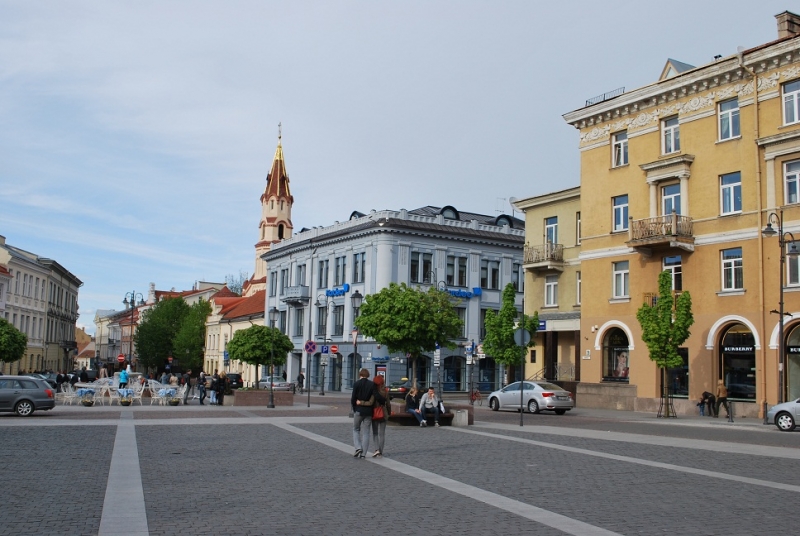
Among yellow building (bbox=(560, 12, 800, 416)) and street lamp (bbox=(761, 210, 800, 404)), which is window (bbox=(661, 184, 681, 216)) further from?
street lamp (bbox=(761, 210, 800, 404))

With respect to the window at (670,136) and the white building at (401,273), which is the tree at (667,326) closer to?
the window at (670,136)

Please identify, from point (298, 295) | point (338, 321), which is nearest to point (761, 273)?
point (338, 321)

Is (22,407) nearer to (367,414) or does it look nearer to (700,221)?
(367,414)

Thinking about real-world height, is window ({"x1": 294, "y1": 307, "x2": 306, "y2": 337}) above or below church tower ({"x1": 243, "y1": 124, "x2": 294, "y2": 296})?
below

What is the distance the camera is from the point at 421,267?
62344 millimetres

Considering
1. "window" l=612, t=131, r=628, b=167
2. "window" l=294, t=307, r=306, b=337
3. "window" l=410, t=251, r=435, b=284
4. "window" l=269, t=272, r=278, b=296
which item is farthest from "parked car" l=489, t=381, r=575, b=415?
"window" l=269, t=272, r=278, b=296

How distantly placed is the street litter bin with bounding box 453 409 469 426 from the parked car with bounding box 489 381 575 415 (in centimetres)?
871

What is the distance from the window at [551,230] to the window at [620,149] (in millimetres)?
6553

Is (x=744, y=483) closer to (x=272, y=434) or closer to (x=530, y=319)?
(x=272, y=434)

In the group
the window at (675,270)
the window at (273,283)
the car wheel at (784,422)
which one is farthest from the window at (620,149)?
the window at (273,283)

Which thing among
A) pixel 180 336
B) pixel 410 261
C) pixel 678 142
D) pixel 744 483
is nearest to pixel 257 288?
pixel 180 336

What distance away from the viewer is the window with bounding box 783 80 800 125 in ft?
100

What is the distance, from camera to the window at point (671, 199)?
35156 mm

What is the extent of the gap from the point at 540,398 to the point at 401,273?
28523mm
